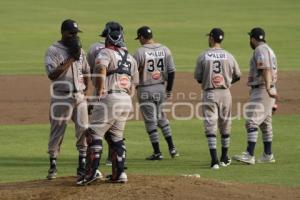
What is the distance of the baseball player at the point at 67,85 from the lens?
458 inches

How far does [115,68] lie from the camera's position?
1078 cm

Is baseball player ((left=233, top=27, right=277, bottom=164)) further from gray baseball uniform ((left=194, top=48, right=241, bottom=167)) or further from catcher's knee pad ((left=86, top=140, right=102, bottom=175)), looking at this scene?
catcher's knee pad ((left=86, top=140, right=102, bottom=175))

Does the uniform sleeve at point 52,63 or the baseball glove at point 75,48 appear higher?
the baseball glove at point 75,48

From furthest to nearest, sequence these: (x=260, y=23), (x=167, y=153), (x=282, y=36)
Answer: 1. (x=260, y=23)
2. (x=282, y=36)
3. (x=167, y=153)

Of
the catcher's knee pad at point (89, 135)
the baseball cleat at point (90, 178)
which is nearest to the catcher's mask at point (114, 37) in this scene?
the catcher's knee pad at point (89, 135)

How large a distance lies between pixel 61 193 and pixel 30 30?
28585mm

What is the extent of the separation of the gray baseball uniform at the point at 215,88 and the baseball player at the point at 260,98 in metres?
0.43

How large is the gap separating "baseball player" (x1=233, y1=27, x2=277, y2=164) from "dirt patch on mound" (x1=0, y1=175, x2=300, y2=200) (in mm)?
3048

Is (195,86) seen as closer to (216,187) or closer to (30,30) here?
(216,187)

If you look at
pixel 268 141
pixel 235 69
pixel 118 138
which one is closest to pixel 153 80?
pixel 235 69

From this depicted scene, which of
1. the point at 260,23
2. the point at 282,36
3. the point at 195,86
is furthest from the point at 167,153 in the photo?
the point at 260,23

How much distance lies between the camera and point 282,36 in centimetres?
3625

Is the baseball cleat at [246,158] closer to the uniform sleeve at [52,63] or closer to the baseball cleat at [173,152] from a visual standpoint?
the baseball cleat at [173,152]

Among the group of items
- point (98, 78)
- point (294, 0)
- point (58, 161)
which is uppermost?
point (294, 0)
